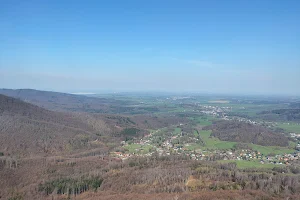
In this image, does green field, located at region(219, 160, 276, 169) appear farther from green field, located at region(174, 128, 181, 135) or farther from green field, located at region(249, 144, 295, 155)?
green field, located at region(174, 128, 181, 135)

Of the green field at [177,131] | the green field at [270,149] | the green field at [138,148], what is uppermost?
the green field at [177,131]

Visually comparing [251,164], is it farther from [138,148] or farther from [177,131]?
[177,131]

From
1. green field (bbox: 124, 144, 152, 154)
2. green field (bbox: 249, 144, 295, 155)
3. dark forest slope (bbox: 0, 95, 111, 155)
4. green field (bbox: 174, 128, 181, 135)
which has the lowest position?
green field (bbox: 124, 144, 152, 154)

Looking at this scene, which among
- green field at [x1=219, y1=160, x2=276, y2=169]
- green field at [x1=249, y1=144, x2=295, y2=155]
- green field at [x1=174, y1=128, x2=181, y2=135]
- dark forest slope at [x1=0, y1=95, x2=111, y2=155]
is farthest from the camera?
Result: green field at [x1=174, y1=128, x2=181, y2=135]

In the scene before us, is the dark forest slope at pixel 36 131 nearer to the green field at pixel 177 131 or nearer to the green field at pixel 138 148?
the green field at pixel 138 148

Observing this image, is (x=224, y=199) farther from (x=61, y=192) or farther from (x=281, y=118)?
(x=281, y=118)

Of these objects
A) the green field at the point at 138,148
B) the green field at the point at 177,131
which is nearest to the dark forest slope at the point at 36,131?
the green field at the point at 138,148

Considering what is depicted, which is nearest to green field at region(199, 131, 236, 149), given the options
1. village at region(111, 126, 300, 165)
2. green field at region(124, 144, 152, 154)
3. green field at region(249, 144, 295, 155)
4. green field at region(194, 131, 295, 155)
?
green field at region(194, 131, 295, 155)

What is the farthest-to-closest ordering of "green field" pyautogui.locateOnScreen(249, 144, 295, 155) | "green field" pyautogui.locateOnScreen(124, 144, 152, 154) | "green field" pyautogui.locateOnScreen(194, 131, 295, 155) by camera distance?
"green field" pyautogui.locateOnScreen(194, 131, 295, 155) < "green field" pyautogui.locateOnScreen(249, 144, 295, 155) < "green field" pyautogui.locateOnScreen(124, 144, 152, 154)

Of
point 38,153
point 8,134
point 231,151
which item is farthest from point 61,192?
→ point 231,151

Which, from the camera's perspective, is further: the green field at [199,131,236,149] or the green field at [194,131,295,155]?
the green field at [199,131,236,149]

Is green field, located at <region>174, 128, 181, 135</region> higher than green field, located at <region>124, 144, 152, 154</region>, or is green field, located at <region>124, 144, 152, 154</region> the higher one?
green field, located at <region>174, 128, 181, 135</region>
